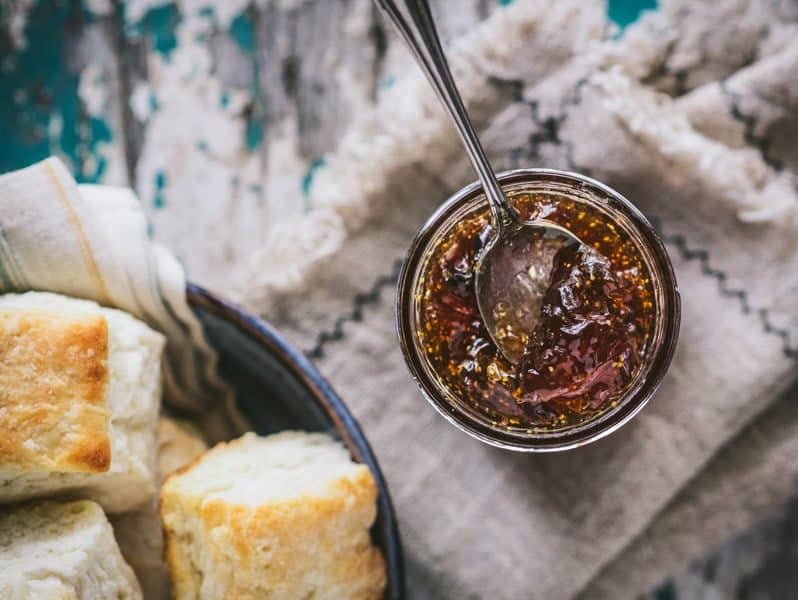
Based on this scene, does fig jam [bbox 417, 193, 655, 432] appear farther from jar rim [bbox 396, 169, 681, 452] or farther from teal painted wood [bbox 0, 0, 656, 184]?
teal painted wood [bbox 0, 0, 656, 184]

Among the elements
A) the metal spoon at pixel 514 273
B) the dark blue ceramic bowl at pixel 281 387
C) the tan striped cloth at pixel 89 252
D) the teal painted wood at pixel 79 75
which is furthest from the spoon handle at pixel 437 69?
the teal painted wood at pixel 79 75

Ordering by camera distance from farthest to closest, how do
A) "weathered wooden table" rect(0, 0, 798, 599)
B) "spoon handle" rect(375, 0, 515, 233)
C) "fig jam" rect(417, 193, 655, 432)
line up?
1. "weathered wooden table" rect(0, 0, 798, 599)
2. "fig jam" rect(417, 193, 655, 432)
3. "spoon handle" rect(375, 0, 515, 233)

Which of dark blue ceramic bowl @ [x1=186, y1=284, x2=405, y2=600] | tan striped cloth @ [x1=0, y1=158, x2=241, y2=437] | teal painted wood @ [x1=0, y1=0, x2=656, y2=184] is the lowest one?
dark blue ceramic bowl @ [x1=186, y1=284, x2=405, y2=600]

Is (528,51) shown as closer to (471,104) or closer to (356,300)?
(471,104)

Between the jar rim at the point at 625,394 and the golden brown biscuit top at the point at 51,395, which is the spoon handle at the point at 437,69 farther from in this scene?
the golden brown biscuit top at the point at 51,395

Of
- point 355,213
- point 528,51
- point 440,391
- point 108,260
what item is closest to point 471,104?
point 528,51

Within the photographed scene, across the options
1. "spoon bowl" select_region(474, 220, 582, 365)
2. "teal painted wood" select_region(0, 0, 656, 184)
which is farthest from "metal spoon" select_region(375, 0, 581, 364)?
"teal painted wood" select_region(0, 0, 656, 184)

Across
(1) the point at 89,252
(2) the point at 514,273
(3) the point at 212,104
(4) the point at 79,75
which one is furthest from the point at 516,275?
(4) the point at 79,75
